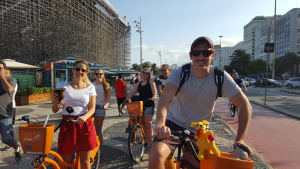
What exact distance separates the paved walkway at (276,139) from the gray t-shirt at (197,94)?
2.87 m

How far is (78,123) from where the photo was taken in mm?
2555

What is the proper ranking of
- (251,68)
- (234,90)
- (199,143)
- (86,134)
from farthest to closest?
(251,68)
(86,134)
(234,90)
(199,143)

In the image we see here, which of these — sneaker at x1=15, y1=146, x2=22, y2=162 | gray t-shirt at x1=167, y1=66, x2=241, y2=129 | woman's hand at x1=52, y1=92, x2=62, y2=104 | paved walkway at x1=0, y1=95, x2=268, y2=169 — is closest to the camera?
gray t-shirt at x1=167, y1=66, x2=241, y2=129

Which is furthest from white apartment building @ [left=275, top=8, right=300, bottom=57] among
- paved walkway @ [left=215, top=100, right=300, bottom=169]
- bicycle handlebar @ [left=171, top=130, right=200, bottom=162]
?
bicycle handlebar @ [left=171, top=130, right=200, bottom=162]

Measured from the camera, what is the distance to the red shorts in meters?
2.52

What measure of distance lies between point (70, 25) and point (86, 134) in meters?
35.7

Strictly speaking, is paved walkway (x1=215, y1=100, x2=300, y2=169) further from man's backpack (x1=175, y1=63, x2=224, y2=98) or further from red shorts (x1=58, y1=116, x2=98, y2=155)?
red shorts (x1=58, y1=116, x2=98, y2=155)

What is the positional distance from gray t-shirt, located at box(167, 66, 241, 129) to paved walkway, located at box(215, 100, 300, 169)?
2871 millimetres

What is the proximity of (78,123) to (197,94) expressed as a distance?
4.90ft

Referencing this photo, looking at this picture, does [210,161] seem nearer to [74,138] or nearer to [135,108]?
[74,138]

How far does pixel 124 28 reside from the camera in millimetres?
66812

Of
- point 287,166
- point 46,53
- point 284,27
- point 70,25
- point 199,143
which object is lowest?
point 287,166

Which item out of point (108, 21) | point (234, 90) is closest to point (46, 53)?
point (108, 21)

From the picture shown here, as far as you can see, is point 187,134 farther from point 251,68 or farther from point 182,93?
point 251,68
